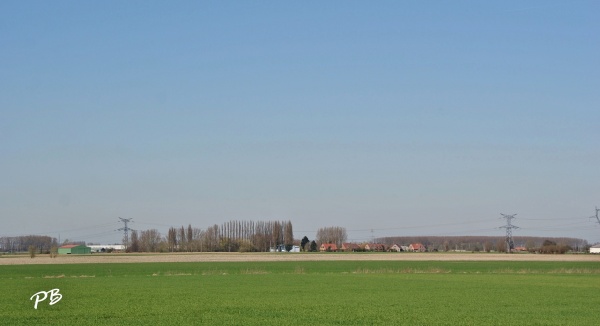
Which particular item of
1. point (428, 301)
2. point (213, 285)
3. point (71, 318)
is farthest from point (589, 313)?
point (213, 285)

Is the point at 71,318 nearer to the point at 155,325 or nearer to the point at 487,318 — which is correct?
the point at 155,325

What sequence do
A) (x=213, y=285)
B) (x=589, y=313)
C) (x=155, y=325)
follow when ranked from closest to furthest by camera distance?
(x=155, y=325)
(x=589, y=313)
(x=213, y=285)

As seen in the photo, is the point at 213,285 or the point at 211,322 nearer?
the point at 211,322

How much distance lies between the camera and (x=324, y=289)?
40438mm

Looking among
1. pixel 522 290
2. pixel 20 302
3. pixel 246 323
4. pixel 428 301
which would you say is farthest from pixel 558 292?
pixel 20 302

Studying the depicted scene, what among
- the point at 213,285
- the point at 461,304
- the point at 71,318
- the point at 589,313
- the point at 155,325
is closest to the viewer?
the point at 155,325

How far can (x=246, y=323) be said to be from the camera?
960 inches

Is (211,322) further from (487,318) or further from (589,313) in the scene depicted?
(589,313)

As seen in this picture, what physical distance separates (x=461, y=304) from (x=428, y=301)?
181 cm

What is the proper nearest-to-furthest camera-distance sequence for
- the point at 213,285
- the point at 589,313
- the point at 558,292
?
the point at 589,313 → the point at 558,292 → the point at 213,285

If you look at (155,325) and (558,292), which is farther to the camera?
(558,292)

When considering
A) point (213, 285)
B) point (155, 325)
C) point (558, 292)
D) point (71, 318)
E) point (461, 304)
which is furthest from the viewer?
point (213, 285)

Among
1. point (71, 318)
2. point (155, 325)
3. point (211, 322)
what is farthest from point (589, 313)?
point (71, 318)

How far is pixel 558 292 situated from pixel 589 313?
10567mm
